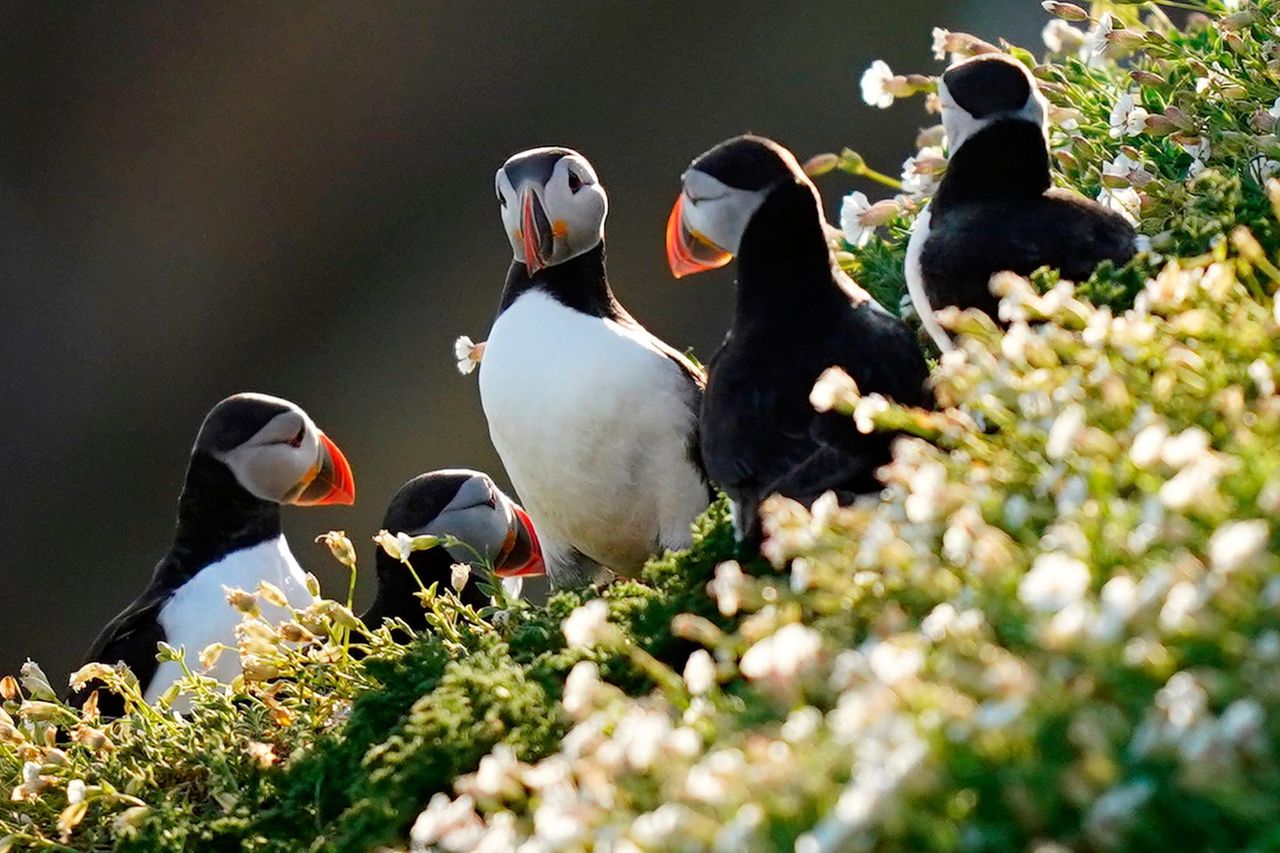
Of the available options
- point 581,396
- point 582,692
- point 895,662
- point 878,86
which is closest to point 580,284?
point 581,396

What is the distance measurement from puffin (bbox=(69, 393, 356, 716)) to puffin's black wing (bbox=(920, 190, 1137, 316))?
1.81m

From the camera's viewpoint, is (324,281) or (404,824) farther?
(324,281)

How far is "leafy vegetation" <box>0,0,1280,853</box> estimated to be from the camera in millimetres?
1752

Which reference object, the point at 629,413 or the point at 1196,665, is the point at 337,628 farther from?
the point at 1196,665

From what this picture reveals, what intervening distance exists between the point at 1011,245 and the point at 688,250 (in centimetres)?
63

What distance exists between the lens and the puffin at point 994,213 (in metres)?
3.56

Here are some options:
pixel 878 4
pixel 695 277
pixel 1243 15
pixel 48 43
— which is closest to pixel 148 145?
pixel 48 43

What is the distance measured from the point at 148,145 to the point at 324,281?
145 cm

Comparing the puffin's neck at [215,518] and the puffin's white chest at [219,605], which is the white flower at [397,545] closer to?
the puffin's white chest at [219,605]

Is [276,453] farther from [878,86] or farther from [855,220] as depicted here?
[878,86]

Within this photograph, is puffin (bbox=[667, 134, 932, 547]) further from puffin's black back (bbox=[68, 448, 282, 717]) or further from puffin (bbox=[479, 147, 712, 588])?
puffin's black back (bbox=[68, 448, 282, 717])

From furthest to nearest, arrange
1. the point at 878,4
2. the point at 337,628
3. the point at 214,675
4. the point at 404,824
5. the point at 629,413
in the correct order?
the point at 878,4 → the point at 214,675 → the point at 629,413 → the point at 337,628 → the point at 404,824

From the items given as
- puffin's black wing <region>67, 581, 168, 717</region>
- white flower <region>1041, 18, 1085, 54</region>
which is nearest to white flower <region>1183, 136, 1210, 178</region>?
white flower <region>1041, 18, 1085, 54</region>

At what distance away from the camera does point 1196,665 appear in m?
1.84
